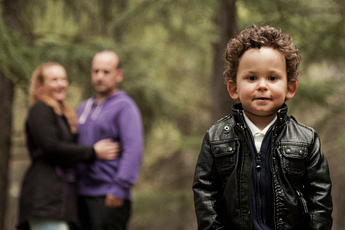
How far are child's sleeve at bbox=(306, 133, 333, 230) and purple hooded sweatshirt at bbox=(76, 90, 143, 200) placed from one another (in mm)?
1954

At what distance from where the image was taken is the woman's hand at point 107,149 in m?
3.46

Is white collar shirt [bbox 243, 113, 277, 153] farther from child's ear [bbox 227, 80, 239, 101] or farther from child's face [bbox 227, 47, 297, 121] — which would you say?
child's ear [bbox 227, 80, 239, 101]

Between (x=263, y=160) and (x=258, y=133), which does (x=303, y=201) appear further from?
(x=258, y=133)

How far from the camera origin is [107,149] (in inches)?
137

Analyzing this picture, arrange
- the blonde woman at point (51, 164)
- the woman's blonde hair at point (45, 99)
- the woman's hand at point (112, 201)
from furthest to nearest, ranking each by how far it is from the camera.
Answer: the woman's blonde hair at point (45, 99) → the woman's hand at point (112, 201) → the blonde woman at point (51, 164)

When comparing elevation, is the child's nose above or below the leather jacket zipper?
above

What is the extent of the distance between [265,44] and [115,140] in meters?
2.12

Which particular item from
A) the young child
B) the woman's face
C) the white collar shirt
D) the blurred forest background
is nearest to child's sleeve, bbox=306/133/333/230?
the young child

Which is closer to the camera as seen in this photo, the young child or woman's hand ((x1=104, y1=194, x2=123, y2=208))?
the young child

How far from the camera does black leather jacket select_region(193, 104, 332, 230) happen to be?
5.86ft

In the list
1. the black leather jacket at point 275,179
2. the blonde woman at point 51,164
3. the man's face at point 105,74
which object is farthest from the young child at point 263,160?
the man's face at point 105,74

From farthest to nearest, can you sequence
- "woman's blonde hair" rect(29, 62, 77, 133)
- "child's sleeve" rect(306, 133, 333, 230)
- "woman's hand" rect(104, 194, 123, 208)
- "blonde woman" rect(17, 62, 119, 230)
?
1. "woman's blonde hair" rect(29, 62, 77, 133)
2. "woman's hand" rect(104, 194, 123, 208)
3. "blonde woman" rect(17, 62, 119, 230)
4. "child's sleeve" rect(306, 133, 333, 230)

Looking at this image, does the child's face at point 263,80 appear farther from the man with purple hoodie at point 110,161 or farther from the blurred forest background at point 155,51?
the blurred forest background at point 155,51

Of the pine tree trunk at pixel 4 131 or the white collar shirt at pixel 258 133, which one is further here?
the pine tree trunk at pixel 4 131
